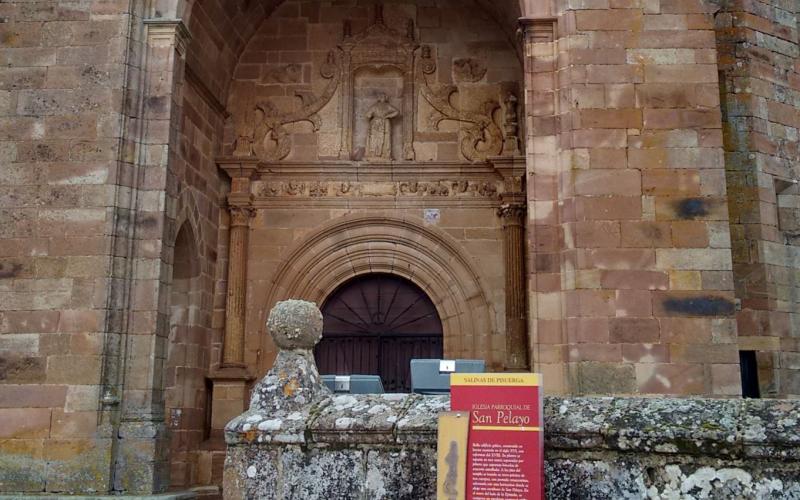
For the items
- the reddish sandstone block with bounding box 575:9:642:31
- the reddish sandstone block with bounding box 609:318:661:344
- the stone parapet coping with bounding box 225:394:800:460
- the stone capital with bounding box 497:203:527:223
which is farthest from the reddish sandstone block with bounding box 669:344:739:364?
the stone parapet coping with bounding box 225:394:800:460

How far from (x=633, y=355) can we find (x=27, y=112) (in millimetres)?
5945

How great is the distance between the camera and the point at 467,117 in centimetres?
991

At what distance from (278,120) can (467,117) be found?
93.4 inches

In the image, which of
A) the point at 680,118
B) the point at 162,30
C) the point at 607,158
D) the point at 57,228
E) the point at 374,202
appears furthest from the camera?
the point at 374,202

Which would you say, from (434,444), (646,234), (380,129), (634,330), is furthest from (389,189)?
(434,444)

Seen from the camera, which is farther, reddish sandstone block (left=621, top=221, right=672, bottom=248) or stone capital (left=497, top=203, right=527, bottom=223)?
stone capital (left=497, top=203, right=527, bottom=223)

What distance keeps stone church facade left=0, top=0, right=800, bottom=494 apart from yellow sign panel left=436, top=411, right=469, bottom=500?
12.5ft

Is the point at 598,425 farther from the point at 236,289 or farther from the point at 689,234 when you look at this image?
the point at 236,289

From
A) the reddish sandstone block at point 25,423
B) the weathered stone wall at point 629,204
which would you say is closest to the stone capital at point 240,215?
the reddish sandstone block at point 25,423

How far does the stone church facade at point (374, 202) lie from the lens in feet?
22.5

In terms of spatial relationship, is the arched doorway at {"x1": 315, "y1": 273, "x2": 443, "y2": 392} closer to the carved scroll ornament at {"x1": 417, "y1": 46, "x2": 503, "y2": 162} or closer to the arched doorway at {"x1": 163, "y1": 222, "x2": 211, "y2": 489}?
the arched doorway at {"x1": 163, "y1": 222, "x2": 211, "y2": 489}

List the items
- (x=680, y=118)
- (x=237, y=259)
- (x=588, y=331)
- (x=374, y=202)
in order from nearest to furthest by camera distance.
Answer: (x=588, y=331)
(x=680, y=118)
(x=237, y=259)
(x=374, y=202)

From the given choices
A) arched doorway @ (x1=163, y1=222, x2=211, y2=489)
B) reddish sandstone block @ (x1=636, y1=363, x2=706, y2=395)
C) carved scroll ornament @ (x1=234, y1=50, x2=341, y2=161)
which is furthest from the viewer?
carved scroll ornament @ (x1=234, y1=50, x2=341, y2=161)

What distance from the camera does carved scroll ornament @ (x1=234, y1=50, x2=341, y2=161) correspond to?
9914mm
